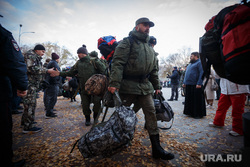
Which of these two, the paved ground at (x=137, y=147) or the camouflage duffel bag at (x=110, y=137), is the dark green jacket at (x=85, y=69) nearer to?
the paved ground at (x=137, y=147)

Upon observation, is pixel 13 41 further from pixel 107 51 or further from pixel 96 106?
pixel 96 106

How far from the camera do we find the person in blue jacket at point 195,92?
4360mm

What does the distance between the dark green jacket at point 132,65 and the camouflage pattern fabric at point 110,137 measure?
2.02 feet

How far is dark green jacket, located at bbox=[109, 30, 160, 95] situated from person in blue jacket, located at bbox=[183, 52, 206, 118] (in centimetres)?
309

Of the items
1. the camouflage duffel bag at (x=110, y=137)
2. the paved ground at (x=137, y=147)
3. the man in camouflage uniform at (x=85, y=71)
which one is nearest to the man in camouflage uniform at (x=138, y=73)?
the paved ground at (x=137, y=147)

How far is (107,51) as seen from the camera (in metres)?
2.73

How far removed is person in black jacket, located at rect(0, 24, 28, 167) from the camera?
1.46 m

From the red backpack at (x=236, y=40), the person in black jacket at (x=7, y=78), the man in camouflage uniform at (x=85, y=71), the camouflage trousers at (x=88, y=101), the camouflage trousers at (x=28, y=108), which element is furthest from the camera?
the man in camouflage uniform at (x=85, y=71)

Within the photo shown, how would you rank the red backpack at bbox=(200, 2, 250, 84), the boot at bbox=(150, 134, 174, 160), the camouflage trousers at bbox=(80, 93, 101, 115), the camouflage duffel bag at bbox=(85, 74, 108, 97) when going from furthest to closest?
1. the camouflage trousers at bbox=(80, 93, 101, 115)
2. the camouflage duffel bag at bbox=(85, 74, 108, 97)
3. the boot at bbox=(150, 134, 174, 160)
4. the red backpack at bbox=(200, 2, 250, 84)

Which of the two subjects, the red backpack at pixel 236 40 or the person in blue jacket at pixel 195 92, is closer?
the red backpack at pixel 236 40

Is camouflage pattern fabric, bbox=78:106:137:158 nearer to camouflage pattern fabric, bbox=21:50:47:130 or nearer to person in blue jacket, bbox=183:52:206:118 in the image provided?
camouflage pattern fabric, bbox=21:50:47:130

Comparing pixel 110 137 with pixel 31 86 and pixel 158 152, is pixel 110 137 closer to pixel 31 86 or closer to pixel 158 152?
pixel 158 152

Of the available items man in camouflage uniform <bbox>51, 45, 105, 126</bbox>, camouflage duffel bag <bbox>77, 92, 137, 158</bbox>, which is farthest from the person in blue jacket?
camouflage duffel bag <bbox>77, 92, 137, 158</bbox>

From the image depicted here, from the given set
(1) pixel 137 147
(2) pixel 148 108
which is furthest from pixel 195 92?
(1) pixel 137 147
